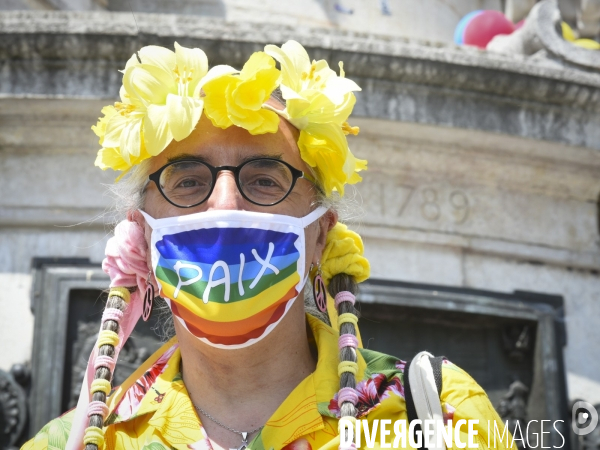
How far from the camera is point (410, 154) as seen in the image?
16.6 feet

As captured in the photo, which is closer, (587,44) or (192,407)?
(192,407)

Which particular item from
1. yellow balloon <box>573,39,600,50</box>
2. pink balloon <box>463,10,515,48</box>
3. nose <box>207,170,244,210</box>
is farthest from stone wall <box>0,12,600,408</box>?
nose <box>207,170,244,210</box>

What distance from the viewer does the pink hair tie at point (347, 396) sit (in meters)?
2.45

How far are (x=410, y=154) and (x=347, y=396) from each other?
279 centimetres

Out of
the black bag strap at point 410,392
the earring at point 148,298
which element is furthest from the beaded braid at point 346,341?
the earring at point 148,298

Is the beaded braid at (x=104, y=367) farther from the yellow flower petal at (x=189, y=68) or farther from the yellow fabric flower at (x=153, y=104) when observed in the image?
the yellow flower petal at (x=189, y=68)

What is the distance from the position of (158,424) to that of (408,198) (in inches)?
112

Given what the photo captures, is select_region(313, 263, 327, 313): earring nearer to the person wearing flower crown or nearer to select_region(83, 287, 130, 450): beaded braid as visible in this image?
the person wearing flower crown

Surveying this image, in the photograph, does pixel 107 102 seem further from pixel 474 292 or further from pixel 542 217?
pixel 542 217

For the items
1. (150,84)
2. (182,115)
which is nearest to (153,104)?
(150,84)

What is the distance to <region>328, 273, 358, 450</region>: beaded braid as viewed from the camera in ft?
8.04

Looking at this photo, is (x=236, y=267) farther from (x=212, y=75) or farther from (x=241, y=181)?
(x=212, y=75)

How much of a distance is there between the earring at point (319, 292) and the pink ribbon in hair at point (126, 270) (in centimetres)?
48

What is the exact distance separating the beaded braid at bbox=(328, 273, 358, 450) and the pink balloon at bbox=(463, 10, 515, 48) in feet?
13.1
